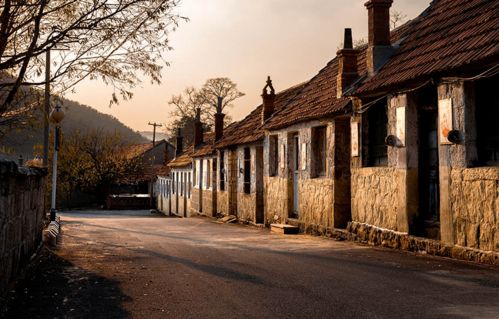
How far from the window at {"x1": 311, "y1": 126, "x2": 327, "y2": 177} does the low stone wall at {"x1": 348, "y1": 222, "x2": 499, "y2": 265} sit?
265 centimetres

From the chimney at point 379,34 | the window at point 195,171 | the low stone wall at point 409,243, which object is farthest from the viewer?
the window at point 195,171

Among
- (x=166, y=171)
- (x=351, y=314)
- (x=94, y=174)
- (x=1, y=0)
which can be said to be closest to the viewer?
(x=351, y=314)

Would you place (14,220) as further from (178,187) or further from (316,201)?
(178,187)

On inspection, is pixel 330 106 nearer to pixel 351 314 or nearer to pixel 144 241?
pixel 144 241

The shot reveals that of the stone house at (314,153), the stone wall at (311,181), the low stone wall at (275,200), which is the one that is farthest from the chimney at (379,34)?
the low stone wall at (275,200)

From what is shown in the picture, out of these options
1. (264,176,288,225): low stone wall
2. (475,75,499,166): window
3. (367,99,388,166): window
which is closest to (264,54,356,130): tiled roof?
(367,99,388,166): window

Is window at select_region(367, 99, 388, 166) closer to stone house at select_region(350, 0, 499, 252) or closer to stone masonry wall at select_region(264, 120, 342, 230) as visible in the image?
stone house at select_region(350, 0, 499, 252)

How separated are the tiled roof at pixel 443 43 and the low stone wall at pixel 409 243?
3.17 m

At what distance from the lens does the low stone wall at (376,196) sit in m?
11.9

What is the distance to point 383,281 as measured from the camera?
25.0 feet

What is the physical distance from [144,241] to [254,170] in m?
9.22

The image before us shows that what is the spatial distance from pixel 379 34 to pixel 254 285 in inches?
340

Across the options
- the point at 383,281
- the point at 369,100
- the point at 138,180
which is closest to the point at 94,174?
the point at 138,180

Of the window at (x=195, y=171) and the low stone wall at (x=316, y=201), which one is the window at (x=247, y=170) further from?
the window at (x=195, y=171)
